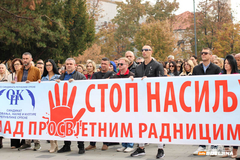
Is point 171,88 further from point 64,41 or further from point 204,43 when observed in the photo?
point 204,43

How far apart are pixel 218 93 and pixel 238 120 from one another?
0.58 meters

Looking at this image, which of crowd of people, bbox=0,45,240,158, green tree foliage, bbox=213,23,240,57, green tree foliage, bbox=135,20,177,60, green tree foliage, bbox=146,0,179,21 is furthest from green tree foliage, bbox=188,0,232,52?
crowd of people, bbox=0,45,240,158

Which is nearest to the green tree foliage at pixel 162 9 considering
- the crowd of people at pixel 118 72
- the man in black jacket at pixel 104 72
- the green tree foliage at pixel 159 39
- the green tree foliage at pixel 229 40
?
the green tree foliage at pixel 159 39

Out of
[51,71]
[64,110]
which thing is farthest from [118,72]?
[51,71]

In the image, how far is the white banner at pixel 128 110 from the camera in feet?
19.9

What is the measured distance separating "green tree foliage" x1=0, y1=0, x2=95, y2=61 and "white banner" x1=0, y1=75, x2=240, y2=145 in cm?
1007

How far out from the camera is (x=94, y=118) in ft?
22.6

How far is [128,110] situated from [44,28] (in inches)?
559

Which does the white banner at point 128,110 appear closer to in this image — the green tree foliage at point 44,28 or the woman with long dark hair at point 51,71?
the woman with long dark hair at point 51,71

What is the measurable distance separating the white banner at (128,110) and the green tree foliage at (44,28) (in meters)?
10.1

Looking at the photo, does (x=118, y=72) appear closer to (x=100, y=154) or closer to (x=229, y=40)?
(x=100, y=154)

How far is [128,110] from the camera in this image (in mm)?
6637

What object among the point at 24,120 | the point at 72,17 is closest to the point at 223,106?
the point at 24,120

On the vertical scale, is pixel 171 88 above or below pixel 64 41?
below
